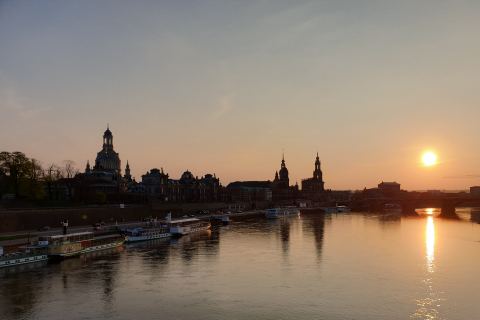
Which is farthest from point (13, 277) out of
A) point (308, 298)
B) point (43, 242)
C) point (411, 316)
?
point (411, 316)

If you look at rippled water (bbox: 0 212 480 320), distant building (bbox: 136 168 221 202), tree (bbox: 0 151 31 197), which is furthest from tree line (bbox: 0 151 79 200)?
distant building (bbox: 136 168 221 202)

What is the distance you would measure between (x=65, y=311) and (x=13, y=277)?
42.7 feet

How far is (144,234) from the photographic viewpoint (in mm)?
76750

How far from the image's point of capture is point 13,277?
145 feet

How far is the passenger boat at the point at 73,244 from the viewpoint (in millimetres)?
54469

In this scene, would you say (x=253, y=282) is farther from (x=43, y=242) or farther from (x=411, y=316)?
(x=43, y=242)

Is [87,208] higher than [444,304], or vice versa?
[87,208]

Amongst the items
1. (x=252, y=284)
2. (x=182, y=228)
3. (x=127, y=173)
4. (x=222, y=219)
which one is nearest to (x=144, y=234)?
(x=182, y=228)

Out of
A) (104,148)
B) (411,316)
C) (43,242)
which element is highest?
(104,148)

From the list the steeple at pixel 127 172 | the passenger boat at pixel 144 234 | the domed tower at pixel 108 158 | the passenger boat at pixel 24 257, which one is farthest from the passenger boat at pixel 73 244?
the steeple at pixel 127 172

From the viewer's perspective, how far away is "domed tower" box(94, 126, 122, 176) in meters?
145

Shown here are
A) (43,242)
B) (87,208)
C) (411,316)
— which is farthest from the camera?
(87,208)

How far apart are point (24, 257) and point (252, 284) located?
82.1 feet

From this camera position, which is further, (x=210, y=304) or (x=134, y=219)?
(x=134, y=219)
